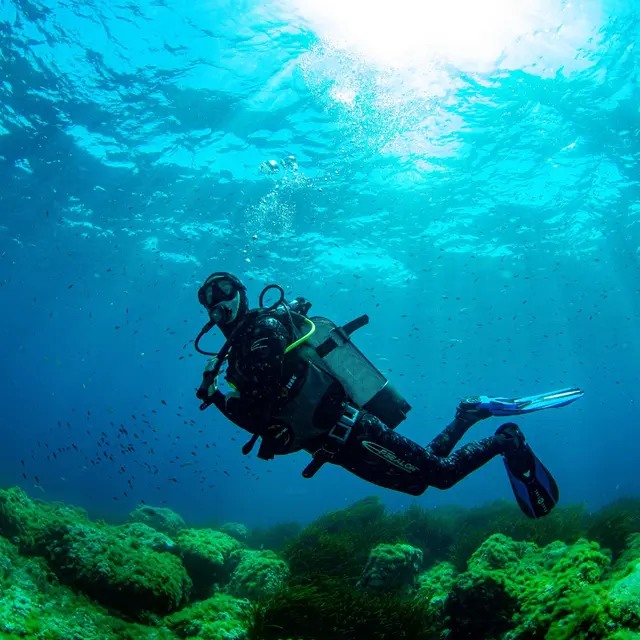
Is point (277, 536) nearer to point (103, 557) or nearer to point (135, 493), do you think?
point (103, 557)

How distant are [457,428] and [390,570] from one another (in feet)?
8.64

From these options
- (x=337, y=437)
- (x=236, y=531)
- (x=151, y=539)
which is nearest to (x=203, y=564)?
(x=151, y=539)

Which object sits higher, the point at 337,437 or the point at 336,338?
the point at 336,338

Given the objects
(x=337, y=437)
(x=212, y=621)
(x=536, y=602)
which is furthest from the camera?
(x=212, y=621)

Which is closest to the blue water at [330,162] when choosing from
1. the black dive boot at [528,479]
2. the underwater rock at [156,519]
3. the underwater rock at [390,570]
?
the underwater rock at [156,519]

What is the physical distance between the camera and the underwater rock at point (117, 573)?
5797 mm

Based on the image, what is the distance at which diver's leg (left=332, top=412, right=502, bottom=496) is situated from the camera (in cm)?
471

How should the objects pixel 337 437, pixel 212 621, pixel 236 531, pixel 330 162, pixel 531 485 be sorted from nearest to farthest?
pixel 337 437 → pixel 531 485 → pixel 212 621 → pixel 236 531 → pixel 330 162

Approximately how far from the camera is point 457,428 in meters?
5.87

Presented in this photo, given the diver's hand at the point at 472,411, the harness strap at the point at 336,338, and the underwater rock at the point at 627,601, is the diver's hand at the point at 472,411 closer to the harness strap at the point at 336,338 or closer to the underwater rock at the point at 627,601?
the harness strap at the point at 336,338

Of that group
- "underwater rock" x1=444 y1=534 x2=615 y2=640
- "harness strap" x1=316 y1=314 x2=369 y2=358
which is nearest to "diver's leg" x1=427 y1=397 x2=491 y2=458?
"underwater rock" x1=444 y1=534 x2=615 y2=640

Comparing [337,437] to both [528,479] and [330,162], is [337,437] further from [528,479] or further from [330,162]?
[330,162]

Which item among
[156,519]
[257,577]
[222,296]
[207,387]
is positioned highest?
[222,296]

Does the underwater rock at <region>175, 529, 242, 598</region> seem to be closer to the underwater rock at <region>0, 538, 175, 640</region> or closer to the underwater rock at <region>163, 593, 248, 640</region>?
the underwater rock at <region>163, 593, 248, 640</region>
